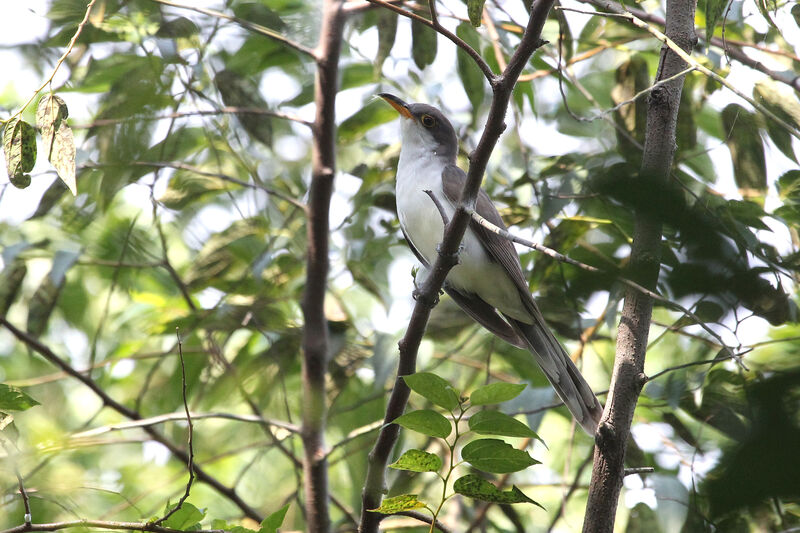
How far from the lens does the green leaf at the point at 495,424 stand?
6.16ft

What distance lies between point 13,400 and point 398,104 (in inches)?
116

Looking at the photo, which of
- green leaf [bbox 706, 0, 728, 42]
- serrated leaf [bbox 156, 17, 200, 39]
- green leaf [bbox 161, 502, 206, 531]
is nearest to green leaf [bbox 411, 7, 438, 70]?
serrated leaf [bbox 156, 17, 200, 39]

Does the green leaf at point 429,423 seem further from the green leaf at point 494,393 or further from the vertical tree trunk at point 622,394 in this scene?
the vertical tree trunk at point 622,394

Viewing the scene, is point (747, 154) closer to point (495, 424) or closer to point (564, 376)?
point (564, 376)

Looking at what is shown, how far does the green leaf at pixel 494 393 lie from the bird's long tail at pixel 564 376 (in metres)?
1.33

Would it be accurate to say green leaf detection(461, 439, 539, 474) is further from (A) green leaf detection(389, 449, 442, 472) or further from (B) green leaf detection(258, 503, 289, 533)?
(B) green leaf detection(258, 503, 289, 533)

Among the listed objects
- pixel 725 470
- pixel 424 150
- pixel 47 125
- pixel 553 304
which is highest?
pixel 424 150

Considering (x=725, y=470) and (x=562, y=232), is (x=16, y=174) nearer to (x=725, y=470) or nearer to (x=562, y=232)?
(x=725, y=470)

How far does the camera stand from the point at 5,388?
1.97 m

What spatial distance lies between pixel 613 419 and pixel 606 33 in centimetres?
309

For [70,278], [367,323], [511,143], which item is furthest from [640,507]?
[70,278]

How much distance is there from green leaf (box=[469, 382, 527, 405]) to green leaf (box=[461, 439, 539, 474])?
0.10 m

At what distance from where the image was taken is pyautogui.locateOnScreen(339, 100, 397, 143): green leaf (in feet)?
14.7

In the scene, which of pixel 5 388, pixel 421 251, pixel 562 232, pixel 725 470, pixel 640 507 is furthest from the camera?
pixel 421 251
